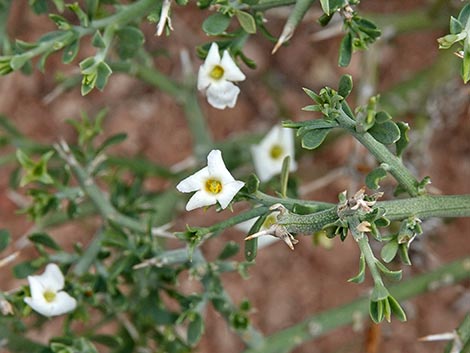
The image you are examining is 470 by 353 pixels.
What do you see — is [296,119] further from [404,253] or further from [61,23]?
[404,253]

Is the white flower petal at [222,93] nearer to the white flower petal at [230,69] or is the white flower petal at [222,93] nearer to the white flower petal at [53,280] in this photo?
the white flower petal at [230,69]

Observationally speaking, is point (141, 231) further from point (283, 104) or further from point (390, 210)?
point (283, 104)

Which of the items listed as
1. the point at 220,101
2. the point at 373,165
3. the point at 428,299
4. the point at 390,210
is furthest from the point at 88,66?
the point at 428,299

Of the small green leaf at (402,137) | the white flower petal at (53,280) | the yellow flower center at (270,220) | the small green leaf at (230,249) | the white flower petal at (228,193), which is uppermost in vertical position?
the white flower petal at (228,193)

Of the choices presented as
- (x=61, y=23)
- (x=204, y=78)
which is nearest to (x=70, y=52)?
(x=61, y=23)

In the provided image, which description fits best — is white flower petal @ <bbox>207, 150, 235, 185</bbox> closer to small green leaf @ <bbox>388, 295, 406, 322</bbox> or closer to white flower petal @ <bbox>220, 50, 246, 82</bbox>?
white flower petal @ <bbox>220, 50, 246, 82</bbox>

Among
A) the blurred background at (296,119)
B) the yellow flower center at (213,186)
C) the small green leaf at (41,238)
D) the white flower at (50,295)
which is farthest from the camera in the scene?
the blurred background at (296,119)

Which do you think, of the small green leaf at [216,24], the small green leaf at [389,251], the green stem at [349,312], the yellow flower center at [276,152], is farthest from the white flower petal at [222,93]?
the green stem at [349,312]
